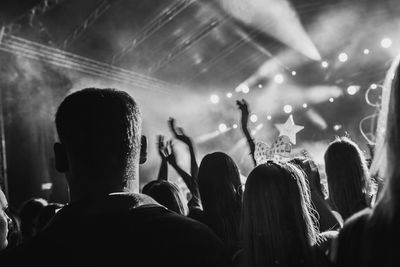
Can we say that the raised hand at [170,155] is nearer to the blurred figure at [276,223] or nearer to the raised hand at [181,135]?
the raised hand at [181,135]

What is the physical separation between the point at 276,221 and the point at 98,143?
3.06ft

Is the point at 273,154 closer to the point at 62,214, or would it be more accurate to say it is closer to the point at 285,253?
the point at 285,253

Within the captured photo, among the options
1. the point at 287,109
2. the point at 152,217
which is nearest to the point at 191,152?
the point at 152,217

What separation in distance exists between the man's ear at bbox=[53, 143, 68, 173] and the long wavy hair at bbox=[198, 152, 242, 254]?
1441 millimetres

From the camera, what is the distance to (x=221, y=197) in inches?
103

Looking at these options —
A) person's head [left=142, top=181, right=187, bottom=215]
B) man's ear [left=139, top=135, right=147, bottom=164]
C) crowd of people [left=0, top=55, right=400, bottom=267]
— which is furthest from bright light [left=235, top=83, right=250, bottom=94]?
man's ear [left=139, top=135, right=147, bottom=164]

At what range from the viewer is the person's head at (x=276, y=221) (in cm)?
174

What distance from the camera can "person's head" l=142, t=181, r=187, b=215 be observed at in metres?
2.84

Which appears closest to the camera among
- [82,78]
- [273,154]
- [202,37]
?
[273,154]

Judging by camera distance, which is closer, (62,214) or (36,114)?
(62,214)

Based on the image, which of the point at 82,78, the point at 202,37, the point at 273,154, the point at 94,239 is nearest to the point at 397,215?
the point at 94,239

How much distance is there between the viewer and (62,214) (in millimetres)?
1140

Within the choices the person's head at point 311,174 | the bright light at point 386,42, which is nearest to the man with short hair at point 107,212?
the person's head at point 311,174

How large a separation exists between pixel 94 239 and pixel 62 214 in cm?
14
